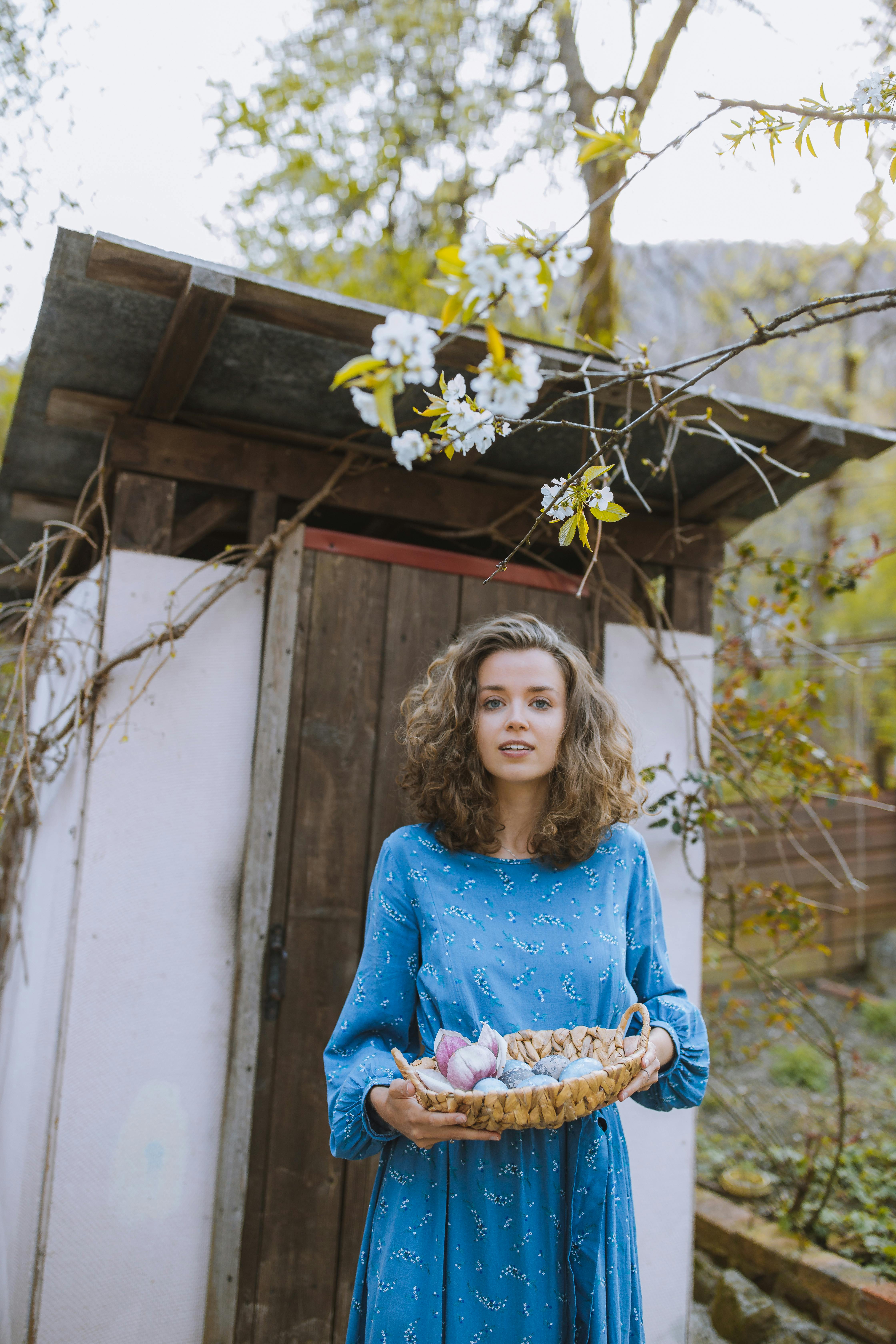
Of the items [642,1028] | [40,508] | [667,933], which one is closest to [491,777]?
[642,1028]

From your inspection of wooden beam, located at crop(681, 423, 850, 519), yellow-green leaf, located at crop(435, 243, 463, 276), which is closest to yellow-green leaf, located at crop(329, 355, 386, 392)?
yellow-green leaf, located at crop(435, 243, 463, 276)

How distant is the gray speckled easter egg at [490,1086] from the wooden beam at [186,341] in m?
1.58

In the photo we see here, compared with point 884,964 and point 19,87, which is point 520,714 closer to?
point 19,87

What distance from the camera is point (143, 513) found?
2.40m

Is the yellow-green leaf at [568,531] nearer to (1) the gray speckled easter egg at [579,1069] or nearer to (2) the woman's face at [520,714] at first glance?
Result: (2) the woman's face at [520,714]

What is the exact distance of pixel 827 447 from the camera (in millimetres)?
2523

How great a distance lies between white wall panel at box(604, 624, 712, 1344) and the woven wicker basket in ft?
3.71

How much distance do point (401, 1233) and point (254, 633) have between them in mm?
1557

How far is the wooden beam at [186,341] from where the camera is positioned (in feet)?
6.10

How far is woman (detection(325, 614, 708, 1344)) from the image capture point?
1404mm

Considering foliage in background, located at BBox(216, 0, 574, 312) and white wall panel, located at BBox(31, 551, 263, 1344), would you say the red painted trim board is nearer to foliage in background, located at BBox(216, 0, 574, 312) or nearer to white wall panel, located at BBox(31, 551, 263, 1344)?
white wall panel, located at BBox(31, 551, 263, 1344)

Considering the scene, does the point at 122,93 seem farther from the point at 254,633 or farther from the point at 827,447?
the point at 827,447

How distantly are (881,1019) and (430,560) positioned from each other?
17.8 feet

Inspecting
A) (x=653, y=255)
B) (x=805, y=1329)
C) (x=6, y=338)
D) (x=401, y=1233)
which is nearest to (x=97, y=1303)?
(x=401, y=1233)
